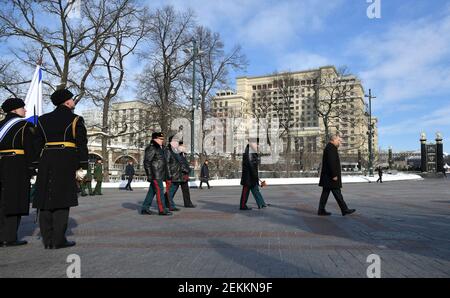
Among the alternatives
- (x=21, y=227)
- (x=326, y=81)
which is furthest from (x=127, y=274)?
(x=326, y=81)

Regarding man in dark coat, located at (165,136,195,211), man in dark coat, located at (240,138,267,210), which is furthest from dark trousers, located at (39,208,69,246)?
man in dark coat, located at (240,138,267,210)

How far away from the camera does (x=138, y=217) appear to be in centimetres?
873

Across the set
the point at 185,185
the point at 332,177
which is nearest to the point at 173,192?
the point at 185,185

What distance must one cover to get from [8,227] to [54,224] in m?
0.85

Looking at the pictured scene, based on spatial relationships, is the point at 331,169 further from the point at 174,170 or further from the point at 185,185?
the point at 185,185

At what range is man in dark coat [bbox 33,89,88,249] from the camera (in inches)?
199

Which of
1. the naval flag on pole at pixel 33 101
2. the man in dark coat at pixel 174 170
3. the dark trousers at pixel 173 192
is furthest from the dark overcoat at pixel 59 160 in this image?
the dark trousers at pixel 173 192

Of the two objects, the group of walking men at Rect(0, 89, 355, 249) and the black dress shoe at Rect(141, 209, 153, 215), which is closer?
the group of walking men at Rect(0, 89, 355, 249)

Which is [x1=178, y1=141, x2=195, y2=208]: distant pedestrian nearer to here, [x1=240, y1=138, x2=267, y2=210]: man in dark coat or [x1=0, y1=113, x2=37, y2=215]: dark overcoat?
A: [x1=240, y1=138, x2=267, y2=210]: man in dark coat

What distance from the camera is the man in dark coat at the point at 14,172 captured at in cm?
535

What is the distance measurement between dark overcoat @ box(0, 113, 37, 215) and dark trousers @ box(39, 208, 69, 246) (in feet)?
1.64

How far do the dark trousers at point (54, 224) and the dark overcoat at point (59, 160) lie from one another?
5.2 inches

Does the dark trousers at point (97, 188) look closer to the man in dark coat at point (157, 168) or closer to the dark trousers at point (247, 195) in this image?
the man in dark coat at point (157, 168)

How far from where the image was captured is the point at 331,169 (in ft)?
28.2
